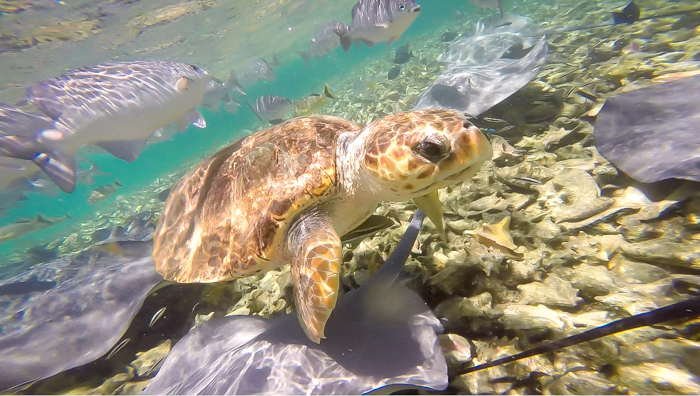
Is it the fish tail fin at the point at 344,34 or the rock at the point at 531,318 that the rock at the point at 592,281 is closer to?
the rock at the point at 531,318

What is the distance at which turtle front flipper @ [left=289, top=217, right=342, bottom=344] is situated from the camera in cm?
161

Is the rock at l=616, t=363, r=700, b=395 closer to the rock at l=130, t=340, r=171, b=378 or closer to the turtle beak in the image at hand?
the turtle beak

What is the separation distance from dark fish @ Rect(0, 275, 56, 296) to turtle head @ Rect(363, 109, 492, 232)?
7.63 meters

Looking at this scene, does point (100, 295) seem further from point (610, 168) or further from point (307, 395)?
point (610, 168)

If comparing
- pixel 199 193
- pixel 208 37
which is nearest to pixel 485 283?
pixel 199 193

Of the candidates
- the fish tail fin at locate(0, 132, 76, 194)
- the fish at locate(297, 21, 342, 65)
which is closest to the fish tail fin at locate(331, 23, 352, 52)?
the fish at locate(297, 21, 342, 65)

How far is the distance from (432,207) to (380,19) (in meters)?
5.47

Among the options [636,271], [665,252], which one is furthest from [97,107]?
[665,252]

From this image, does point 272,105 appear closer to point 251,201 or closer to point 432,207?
point 251,201

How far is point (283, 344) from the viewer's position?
6.10ft

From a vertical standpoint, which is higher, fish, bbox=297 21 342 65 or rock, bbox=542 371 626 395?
fish, bbox=297 21 342 65

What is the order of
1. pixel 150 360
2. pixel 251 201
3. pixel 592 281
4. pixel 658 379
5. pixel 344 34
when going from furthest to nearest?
pixel 344 34
pixel 150 360
pixel 251 201
pixel 592 281
pixel 658 379

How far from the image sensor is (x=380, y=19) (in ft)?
19.9

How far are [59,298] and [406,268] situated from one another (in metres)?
3.52
